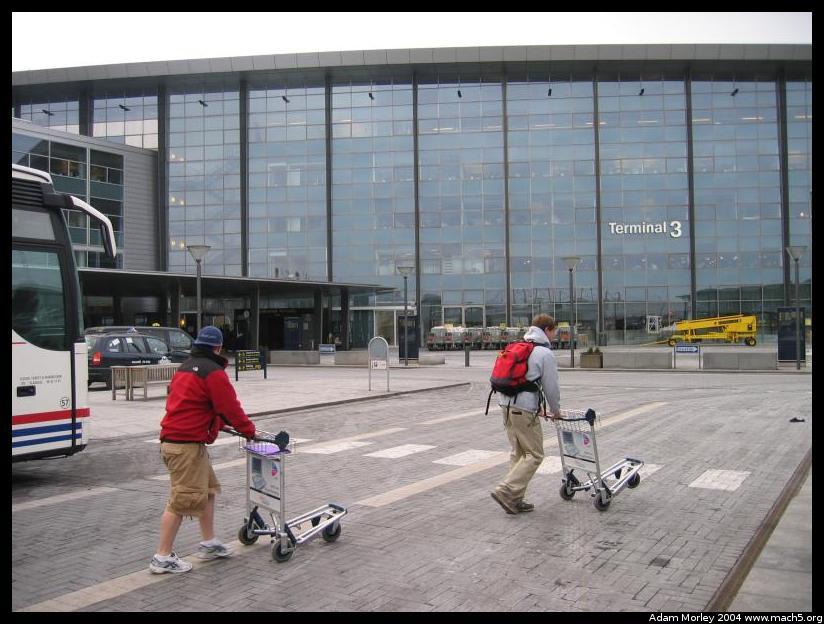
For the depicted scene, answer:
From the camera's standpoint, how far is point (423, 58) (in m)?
55.1

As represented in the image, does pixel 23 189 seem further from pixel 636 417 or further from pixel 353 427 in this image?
pixel 636 417

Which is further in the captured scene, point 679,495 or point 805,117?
point 805,117

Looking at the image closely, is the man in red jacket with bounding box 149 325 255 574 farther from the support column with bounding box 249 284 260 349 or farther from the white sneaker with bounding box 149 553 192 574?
the support column with bounding box 249 284 260 349

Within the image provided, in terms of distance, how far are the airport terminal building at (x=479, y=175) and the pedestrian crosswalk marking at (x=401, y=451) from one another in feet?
142

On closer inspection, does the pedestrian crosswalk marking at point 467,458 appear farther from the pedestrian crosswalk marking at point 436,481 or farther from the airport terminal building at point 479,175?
the airport terminal building at point 479,175

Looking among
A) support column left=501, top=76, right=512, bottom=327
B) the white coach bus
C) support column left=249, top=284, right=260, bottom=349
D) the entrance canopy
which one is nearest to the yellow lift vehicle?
support column left=501, top=76, right=512, bottom=327

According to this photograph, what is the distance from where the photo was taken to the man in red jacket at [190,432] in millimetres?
5078

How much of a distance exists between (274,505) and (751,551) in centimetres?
360

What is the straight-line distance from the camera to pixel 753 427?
12484 millimetres

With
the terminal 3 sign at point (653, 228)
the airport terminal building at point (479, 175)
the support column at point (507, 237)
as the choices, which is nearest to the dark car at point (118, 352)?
the airport terminal building at point (479, 175)

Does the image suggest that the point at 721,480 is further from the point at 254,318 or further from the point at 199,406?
the point at 254,318
